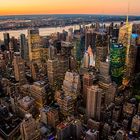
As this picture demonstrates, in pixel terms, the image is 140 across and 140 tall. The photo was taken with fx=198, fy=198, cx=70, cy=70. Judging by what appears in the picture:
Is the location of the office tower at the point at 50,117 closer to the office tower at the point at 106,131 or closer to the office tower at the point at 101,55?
the office tower at the point at 106,131

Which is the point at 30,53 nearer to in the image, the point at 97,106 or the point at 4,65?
the point at 4,65

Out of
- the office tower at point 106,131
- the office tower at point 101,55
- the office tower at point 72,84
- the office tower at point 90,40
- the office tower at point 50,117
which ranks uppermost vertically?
the office tower at point 90,40

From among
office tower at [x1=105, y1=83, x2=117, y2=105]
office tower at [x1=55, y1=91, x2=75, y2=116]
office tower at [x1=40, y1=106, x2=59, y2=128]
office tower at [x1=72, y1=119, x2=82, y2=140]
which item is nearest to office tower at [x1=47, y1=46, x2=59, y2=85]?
office tower at [x1=55, y1=91, x2=75, y2=116]

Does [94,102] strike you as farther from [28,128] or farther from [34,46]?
[34,46]

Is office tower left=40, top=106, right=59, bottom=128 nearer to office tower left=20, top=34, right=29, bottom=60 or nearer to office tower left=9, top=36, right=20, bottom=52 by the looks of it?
office tower left=20, top=34, right=29, bottom=60

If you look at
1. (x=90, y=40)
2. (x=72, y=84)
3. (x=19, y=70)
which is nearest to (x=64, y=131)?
(x=72, y=84)

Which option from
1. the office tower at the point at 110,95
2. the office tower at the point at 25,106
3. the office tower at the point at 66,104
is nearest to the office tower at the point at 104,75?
the office tower at the point at 110,95
